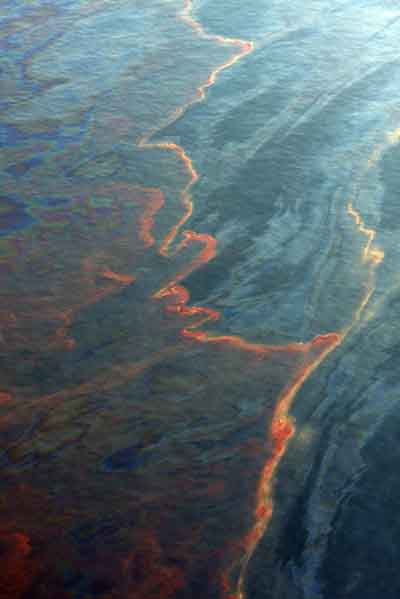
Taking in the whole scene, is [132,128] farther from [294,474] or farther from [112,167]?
[294,474]

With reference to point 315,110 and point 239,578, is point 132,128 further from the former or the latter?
point 239,578

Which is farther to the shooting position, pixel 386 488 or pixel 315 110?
pixel 315 110

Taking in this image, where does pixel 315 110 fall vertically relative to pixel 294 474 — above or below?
above

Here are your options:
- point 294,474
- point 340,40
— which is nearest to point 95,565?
point 294,474

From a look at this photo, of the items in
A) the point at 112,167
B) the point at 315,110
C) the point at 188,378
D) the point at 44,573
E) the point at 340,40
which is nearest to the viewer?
the point at 44,573

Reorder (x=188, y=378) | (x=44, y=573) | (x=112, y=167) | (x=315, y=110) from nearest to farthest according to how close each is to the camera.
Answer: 1. (x=44, y=573)
2. (x=188, y=378)
3. (x=112, y=167)
4. (x=315, y=110)
